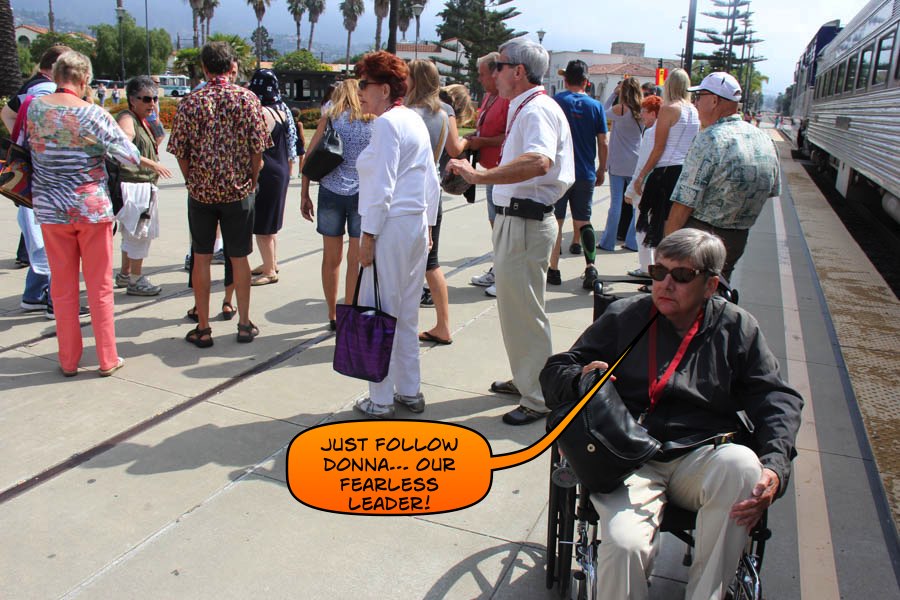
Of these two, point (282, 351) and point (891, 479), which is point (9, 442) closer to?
point (282, 351)

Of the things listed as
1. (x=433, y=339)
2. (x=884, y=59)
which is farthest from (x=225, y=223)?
(x=884, y=59)

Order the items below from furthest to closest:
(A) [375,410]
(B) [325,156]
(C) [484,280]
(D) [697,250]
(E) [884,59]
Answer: (E) [884,59] → (C) [484,280] → (B) [325,156] → (A) [375,410] → (D) [697,250]

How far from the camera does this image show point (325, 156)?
4.93 metres

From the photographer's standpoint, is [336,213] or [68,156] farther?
[336,213]

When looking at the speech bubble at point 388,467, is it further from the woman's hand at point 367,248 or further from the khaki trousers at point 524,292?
the khaki trousers at point 524,292

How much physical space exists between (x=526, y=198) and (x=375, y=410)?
1.39 meters

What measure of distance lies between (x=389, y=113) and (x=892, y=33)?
30.8 feet

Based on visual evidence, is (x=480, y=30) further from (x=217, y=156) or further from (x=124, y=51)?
(x=217, y=156)

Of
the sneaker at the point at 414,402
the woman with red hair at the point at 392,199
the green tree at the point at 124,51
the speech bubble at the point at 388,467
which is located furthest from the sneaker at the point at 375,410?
the green tree at the point at 124,51

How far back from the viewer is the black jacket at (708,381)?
2.38 meters

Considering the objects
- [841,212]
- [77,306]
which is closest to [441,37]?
[841,212]

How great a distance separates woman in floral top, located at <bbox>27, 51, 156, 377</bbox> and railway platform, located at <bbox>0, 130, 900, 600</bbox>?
0.36 meters

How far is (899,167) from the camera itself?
8.40 m

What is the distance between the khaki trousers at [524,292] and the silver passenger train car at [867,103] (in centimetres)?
626
